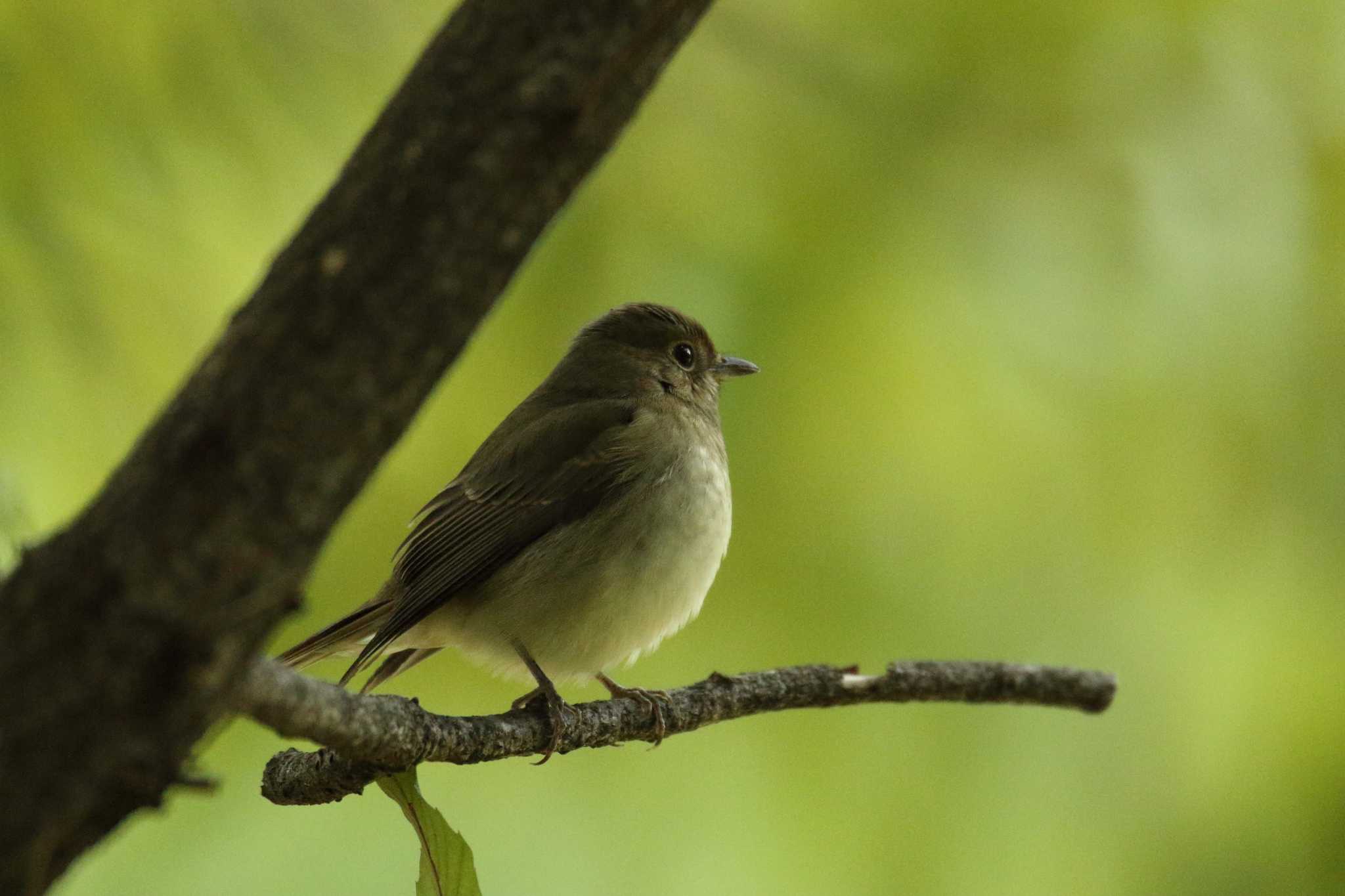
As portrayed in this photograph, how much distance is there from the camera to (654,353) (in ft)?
16.9

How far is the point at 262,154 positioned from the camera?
3.25 m

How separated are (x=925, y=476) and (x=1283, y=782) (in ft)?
4.96

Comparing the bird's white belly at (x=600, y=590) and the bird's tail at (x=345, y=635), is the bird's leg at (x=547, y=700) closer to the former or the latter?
the bird's white belly at (x=600, y=590)

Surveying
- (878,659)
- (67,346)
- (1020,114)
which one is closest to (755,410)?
(878,659)

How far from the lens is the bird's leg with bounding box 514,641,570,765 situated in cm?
330

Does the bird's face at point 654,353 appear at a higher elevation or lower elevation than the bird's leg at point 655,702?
higher

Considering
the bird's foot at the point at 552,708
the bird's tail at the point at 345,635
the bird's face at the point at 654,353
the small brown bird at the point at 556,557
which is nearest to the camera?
the bird's foot at the point at 552,708

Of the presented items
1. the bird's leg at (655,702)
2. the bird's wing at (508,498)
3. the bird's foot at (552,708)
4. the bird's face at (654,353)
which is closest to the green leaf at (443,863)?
the bird's foot at (552,708)

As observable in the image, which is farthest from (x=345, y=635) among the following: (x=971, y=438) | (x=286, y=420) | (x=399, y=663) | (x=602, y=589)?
(x=286, y=420)

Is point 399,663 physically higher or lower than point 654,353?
lower

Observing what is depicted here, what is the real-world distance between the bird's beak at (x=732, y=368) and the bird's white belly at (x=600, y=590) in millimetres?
560

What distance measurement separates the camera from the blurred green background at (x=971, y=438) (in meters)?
3.94

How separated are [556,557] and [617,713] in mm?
734

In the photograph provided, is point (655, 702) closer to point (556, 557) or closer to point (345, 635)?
point (556, 557)
